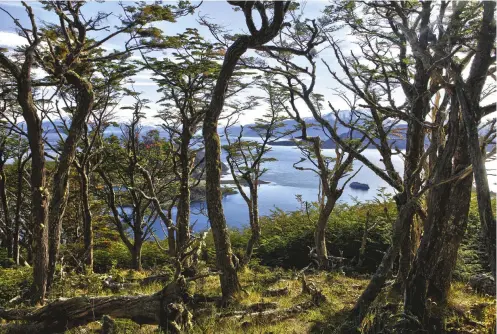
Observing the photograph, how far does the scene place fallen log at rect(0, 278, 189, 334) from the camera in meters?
3.91

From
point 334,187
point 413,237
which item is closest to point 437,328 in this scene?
point 413,237

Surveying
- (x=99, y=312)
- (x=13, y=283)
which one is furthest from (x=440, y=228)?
(x=13, y=283)

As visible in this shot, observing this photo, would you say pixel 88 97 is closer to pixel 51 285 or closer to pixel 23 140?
pixel 51 285

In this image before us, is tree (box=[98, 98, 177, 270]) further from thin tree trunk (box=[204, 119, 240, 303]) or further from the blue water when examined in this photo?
the blue water

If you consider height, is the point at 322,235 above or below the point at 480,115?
below

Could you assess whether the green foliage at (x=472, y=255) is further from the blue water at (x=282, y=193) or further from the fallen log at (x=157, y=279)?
the blue water at (x=282, y=193)

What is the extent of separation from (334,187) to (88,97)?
16.1ft

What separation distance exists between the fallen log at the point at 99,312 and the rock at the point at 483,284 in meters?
4.14

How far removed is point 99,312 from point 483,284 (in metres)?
5.11

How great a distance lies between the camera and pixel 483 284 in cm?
532

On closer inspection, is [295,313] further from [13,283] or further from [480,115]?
[13,283]

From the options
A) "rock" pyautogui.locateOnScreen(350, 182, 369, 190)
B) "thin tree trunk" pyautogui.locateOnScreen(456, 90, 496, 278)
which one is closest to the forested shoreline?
"thin tree trunk" pyautogui.locateOnScreen(456, 90, 496, 278)

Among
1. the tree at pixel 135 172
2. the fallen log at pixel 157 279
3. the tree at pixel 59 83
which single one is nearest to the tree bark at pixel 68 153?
the tree at pixel 59 83

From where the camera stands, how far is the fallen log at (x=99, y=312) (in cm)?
391
